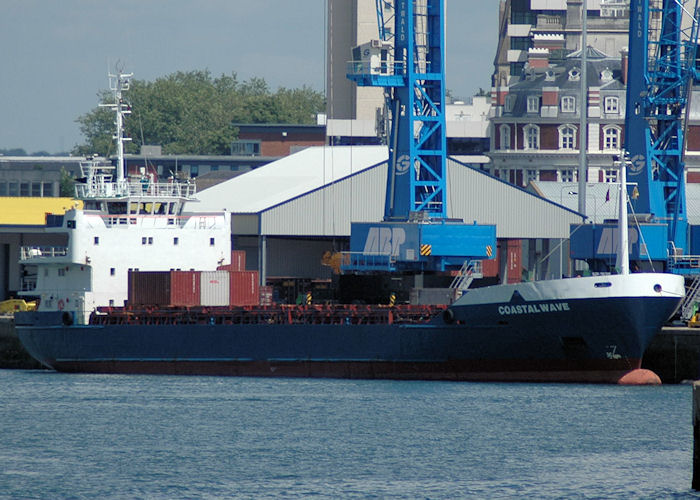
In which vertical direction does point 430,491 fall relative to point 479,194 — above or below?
below

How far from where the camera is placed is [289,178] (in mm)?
76750

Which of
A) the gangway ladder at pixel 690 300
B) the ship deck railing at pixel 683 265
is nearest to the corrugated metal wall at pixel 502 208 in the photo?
the ship deck railing at pixel 683 265

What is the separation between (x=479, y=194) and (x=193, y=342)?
65.2 feet

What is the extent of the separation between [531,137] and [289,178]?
106 ft

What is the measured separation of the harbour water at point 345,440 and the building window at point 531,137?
5822 centimetres

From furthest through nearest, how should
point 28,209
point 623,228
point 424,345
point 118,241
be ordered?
point 28,209 → point 118,241 → point 424,345 → point 623,228

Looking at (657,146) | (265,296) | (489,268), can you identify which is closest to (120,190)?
(265,296)

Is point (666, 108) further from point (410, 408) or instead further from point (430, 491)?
point (430, 491)

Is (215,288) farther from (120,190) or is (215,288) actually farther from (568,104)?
(568,104)

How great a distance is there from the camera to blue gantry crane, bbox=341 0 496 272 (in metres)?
54.2

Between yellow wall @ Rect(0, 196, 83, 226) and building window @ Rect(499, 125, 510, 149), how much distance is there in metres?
41.4

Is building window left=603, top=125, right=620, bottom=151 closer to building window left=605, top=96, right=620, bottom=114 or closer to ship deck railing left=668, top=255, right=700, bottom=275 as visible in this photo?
building window left=605, top=96, right=620, bottom=114

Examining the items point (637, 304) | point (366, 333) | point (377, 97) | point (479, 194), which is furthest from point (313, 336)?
point (377, 97)

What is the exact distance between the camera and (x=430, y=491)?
31062 millimetres
